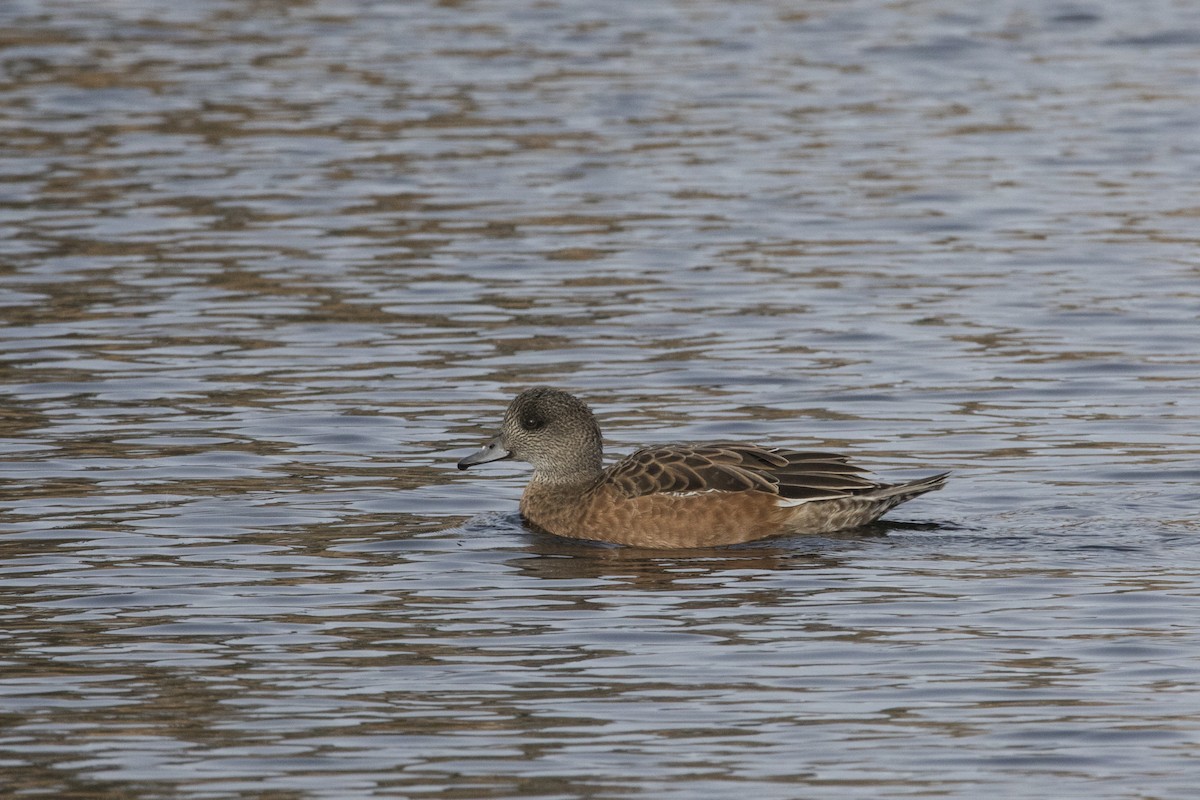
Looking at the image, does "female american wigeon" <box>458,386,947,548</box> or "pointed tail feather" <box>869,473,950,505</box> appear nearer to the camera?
"pointed tail feather" <box>869,473,950,505</box>

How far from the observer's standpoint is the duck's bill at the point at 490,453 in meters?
12.0

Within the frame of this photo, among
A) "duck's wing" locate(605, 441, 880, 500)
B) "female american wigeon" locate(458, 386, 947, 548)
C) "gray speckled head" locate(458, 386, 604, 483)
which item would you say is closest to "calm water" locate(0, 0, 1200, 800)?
"female american wigeon" locate(458, 386, 947, 548)

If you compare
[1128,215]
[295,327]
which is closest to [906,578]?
[295,327]

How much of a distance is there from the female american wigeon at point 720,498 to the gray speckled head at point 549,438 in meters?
0.35

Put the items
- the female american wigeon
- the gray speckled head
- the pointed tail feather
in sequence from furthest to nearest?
1. the gray speckled head
2. the female american wigeon
3. the pointed tail feather

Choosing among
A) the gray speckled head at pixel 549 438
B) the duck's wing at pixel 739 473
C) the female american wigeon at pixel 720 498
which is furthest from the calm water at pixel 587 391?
the gray speckled head at pixel 549 438

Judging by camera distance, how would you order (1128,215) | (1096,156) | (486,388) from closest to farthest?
(486,388) → (1128,215) → (1096,156)

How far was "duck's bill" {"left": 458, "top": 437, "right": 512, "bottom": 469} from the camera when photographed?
1205 centimetres

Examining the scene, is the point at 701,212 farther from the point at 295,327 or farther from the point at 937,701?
the point at 937,701

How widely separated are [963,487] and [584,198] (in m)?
8.84

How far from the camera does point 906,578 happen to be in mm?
10250

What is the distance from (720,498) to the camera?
11242mm

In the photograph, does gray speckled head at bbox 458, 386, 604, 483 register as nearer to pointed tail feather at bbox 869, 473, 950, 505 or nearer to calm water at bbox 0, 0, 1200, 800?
calm water at bbox 0, 0, 1200, 800

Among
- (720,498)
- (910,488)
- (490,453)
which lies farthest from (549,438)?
(910,488)
